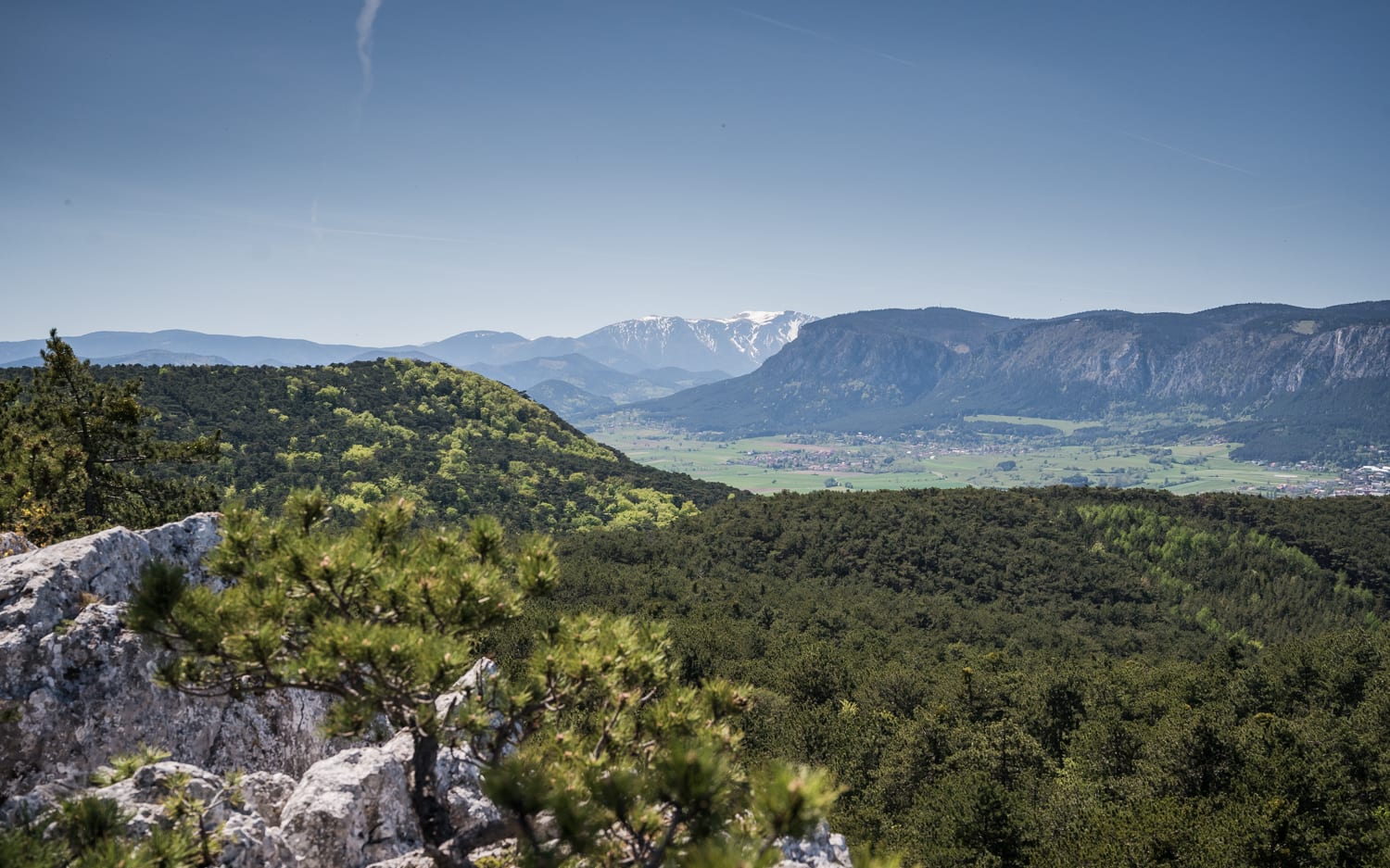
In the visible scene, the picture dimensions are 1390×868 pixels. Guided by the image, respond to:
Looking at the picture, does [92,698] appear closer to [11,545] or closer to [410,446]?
[11,545]

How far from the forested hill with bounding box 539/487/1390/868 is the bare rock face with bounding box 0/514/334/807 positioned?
9.38m

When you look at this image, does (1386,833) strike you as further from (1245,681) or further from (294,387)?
(294,387)

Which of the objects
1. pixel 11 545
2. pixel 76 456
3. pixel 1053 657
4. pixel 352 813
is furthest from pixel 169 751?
pixel 1053 657

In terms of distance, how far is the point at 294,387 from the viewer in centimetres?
11506

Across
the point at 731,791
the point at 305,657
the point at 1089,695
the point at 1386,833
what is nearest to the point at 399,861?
the point at 305,657

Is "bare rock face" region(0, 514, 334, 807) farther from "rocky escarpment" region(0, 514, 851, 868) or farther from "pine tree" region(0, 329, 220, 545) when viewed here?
"pine tree" region(0, 329, 220, 545)

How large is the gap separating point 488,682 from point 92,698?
9.01m

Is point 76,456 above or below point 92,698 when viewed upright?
above

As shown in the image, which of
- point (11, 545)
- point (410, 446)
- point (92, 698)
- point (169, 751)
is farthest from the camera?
point (410, 446)

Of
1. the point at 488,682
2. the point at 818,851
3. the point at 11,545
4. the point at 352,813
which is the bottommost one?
the point at 818,851

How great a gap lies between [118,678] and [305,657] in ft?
28.3

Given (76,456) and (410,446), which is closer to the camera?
(76,456)

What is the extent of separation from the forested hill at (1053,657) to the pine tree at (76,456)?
21.8 meters

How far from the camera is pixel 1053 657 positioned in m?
55.8
